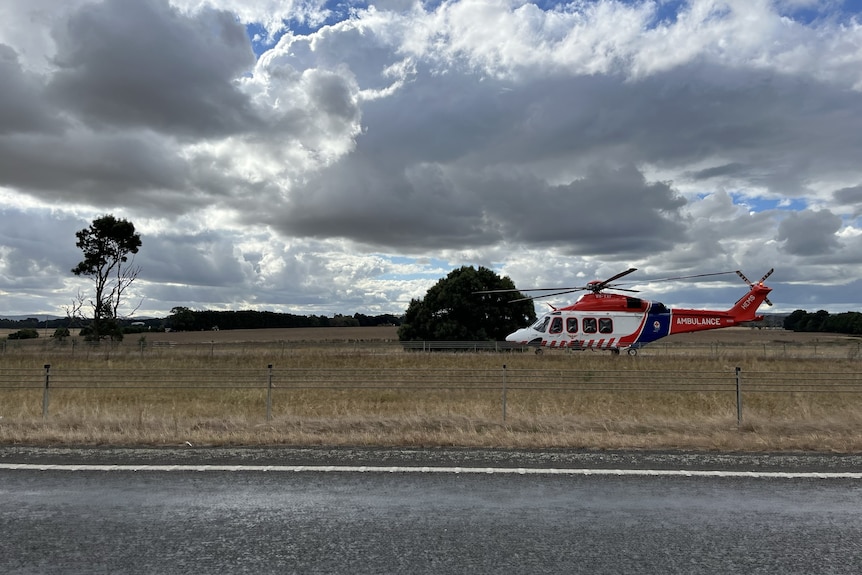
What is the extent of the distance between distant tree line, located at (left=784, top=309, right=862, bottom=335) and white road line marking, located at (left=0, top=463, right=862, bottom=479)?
100m

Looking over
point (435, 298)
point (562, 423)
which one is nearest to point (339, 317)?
point (435, 298)

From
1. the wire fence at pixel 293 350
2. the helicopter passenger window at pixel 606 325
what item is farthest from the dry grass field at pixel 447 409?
the wire fence at pixel 293 350

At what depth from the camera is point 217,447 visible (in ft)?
27.3

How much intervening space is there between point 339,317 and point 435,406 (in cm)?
10821

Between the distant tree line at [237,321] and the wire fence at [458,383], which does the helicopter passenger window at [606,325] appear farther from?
the distant tree line at [237,321]

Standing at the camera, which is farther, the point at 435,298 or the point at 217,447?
the point at 435,298

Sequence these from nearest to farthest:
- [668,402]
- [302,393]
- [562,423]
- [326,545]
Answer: [326,545] < [562,423] < [668,402] < [302,393]

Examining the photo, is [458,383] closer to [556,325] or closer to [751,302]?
[556,325]

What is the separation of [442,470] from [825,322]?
117544 mm

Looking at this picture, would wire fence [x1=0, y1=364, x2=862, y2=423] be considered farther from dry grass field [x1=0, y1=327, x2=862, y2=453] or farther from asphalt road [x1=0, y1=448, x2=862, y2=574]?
asphalt road [x1=0, y1=448, x2=862, y2=574]

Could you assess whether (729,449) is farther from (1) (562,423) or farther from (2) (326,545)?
(2) (326,545)

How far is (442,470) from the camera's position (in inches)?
263

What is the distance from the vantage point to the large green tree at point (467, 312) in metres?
48.2

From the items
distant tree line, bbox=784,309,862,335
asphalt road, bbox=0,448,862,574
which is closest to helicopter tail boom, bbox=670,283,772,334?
asphalt road, bbox=0,448,862,574
